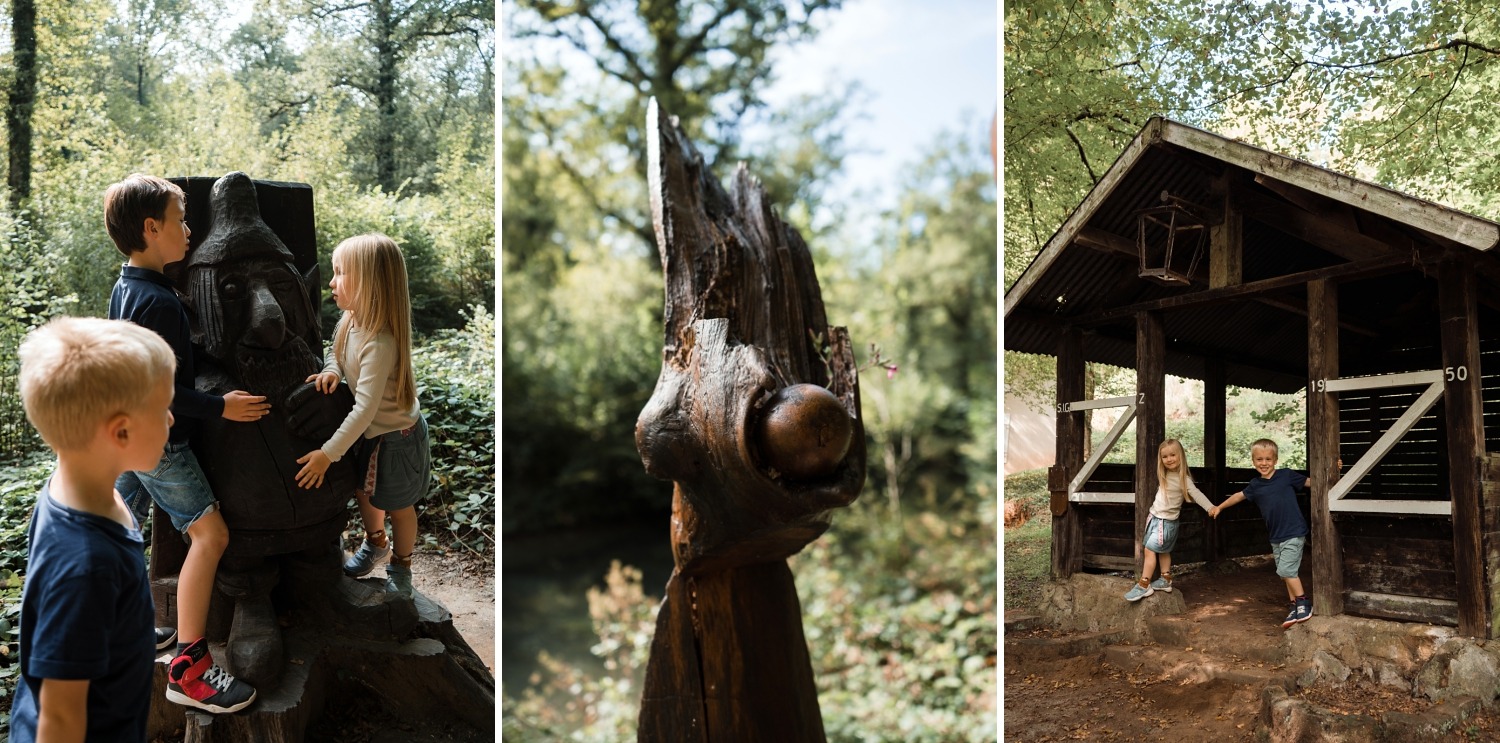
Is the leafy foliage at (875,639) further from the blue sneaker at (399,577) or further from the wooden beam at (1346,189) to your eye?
the wooden beam at (1346,189)

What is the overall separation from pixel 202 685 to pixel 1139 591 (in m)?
3.95

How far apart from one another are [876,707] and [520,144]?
4750 millimetres

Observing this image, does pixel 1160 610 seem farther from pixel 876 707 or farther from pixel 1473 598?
pixel 876 707

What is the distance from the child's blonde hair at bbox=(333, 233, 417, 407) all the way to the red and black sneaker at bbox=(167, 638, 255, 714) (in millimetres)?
902

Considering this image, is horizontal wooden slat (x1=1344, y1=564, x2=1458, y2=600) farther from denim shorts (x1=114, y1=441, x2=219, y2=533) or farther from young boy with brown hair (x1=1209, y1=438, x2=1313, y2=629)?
denim shorts (x1=114, y1=441, x2=219, y2=533)

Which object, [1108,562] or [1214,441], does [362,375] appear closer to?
[1108,562]

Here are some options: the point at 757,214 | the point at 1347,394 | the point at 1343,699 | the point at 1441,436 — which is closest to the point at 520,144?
the point at 757,214

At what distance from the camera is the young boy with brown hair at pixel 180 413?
2.28 meters


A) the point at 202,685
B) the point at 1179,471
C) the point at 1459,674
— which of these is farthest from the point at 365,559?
the point at 1459,674

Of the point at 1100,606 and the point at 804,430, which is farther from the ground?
the point at 804,430

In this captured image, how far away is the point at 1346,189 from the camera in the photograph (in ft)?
11.5

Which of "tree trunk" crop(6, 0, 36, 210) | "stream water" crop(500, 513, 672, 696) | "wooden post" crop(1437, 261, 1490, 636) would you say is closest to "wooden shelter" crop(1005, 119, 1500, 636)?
"wooden post" crop(1437, 261, 1490, 636)

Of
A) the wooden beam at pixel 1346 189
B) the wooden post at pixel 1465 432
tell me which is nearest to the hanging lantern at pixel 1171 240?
the wooden beam at pixel 1346 189

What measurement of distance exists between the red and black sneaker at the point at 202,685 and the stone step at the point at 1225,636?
381 centimetres
